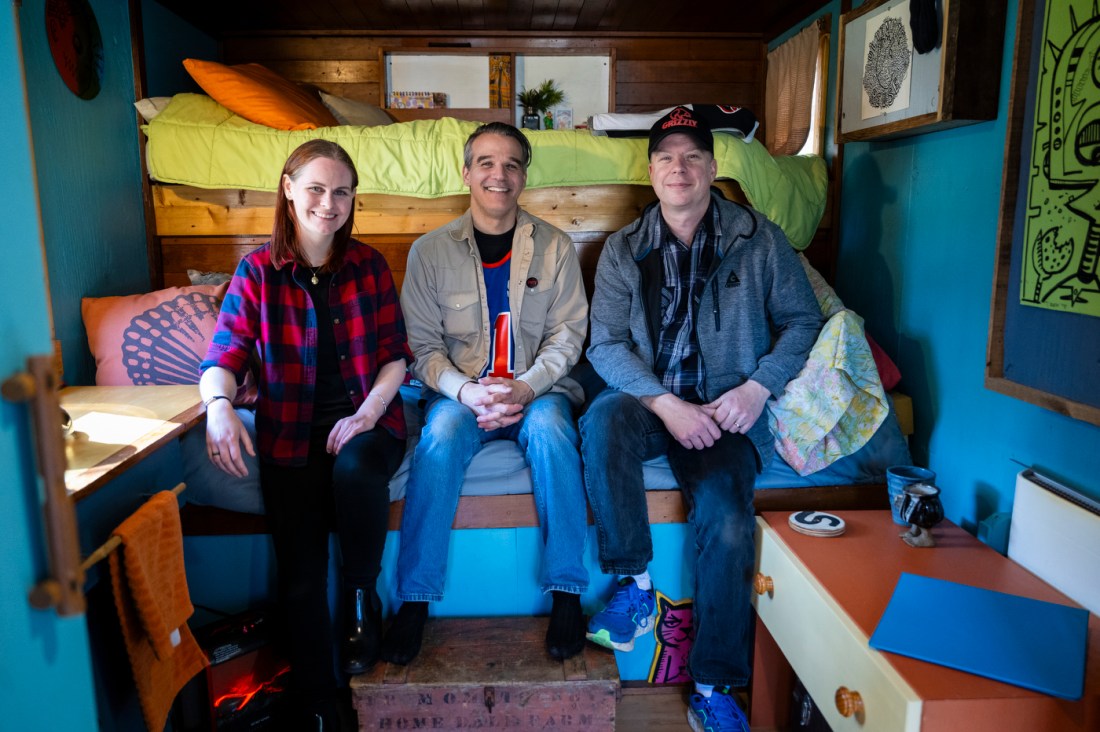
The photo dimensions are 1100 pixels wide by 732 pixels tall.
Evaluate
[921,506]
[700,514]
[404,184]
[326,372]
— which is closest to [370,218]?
[404,184]

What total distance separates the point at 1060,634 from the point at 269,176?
2294 mm

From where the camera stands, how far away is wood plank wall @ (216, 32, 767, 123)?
3373mm

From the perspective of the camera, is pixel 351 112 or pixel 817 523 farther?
pixel 351 112

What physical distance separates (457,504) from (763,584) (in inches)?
28.8

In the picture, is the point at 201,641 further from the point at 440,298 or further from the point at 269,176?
the point at 269,176

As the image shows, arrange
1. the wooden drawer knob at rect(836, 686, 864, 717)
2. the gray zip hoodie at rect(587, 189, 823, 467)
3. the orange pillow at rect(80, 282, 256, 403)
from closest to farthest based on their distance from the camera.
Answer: the wooden drawer knob at rect(836, 686, 864, 717) → the gray zip hoodie at rect(587, 189, 823, 467) → the orange pillow at rect(80, 282, 256, 403)

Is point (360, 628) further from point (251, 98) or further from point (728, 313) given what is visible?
point (251, 98)

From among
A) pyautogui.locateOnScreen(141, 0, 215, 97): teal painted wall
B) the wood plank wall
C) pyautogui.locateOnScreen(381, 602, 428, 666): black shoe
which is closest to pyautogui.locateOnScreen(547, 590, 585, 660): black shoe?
pyautogui.locateOnScreen(381, 602, 428, 666): black shoe

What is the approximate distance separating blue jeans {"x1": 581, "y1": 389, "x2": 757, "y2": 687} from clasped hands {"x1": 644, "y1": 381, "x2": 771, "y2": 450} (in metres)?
0.03

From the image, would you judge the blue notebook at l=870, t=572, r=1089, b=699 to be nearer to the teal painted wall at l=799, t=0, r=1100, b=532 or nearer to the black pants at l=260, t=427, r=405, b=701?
the teal painted wall at l=799, t=0, r=1100, b=532

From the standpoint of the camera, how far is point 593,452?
1798 millimetres

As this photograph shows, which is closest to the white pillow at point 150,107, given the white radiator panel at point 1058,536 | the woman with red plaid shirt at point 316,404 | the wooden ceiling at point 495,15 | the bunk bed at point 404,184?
the bunk bed at point 404,184

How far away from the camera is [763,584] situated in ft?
5.73

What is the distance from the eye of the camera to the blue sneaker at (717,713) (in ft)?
5.52
